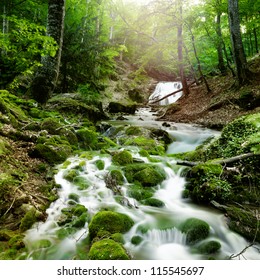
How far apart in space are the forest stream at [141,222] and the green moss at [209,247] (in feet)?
0.11

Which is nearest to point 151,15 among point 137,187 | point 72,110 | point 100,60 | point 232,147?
point 100,60

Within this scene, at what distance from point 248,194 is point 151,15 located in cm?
1277

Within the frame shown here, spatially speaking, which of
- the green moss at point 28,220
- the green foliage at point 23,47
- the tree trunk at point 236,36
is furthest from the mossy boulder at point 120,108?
the green moss at point 28,220

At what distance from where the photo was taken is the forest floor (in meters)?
Result: 10.5

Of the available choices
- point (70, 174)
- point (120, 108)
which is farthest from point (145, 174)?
point (120, 108)

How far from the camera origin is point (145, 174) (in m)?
4.95

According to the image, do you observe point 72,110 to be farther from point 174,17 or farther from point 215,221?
point 174,17

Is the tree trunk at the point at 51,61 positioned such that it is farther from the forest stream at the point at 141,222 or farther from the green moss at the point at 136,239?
the green moss at the point at 136,239

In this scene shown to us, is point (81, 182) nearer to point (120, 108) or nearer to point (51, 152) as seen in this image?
point (51, 152)

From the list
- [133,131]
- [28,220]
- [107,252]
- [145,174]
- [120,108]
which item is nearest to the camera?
[107,252]

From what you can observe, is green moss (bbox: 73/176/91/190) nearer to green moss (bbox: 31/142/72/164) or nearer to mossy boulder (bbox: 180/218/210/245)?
green moss (bbox: 31/142/72/164)

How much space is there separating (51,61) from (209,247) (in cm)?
688

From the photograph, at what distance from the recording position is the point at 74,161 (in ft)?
17.2

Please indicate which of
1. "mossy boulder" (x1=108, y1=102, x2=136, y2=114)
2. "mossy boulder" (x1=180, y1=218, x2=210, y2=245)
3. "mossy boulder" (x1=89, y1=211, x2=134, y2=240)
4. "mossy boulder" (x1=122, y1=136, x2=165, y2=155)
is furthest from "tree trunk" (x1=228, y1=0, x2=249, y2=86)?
"mossy boulder" (x1=89, y1=211, x2=134, y2=240)
